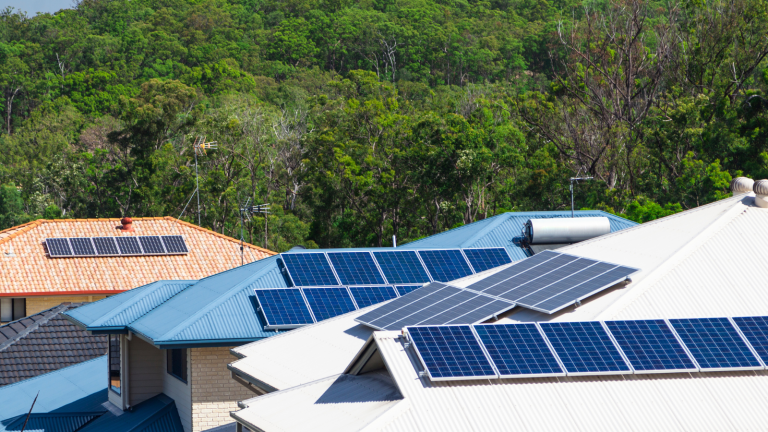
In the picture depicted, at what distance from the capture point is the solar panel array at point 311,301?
63.0ft

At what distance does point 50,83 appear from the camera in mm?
111375

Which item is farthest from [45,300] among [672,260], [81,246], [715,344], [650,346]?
[715,344]

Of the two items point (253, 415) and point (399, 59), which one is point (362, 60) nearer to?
point (399, 59)

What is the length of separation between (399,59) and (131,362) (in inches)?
4399

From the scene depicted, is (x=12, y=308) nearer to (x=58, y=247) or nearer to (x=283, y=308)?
(x=58, y=247)

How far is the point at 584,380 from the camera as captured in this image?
12.2m

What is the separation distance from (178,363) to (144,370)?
1532 millimetres

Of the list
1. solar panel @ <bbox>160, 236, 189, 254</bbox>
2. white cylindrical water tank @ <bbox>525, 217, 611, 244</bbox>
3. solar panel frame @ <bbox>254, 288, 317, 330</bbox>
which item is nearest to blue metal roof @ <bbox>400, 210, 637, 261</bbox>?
white cylindrical water tank @ <bbox>525, 217, 611, 244</bbox>

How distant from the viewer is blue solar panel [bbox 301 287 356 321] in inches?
765

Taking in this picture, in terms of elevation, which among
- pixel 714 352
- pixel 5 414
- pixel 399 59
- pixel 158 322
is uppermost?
pixel 399 59

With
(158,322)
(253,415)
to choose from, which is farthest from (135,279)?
(253,415)

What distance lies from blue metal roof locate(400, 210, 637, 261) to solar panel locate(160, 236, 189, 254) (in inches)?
590

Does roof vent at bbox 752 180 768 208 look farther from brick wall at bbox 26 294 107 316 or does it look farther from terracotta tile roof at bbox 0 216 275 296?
brick wall at bbox 26 294 107 316

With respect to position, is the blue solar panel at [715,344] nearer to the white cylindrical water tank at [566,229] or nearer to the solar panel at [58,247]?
the white cylindrical water tank at [566,229]
